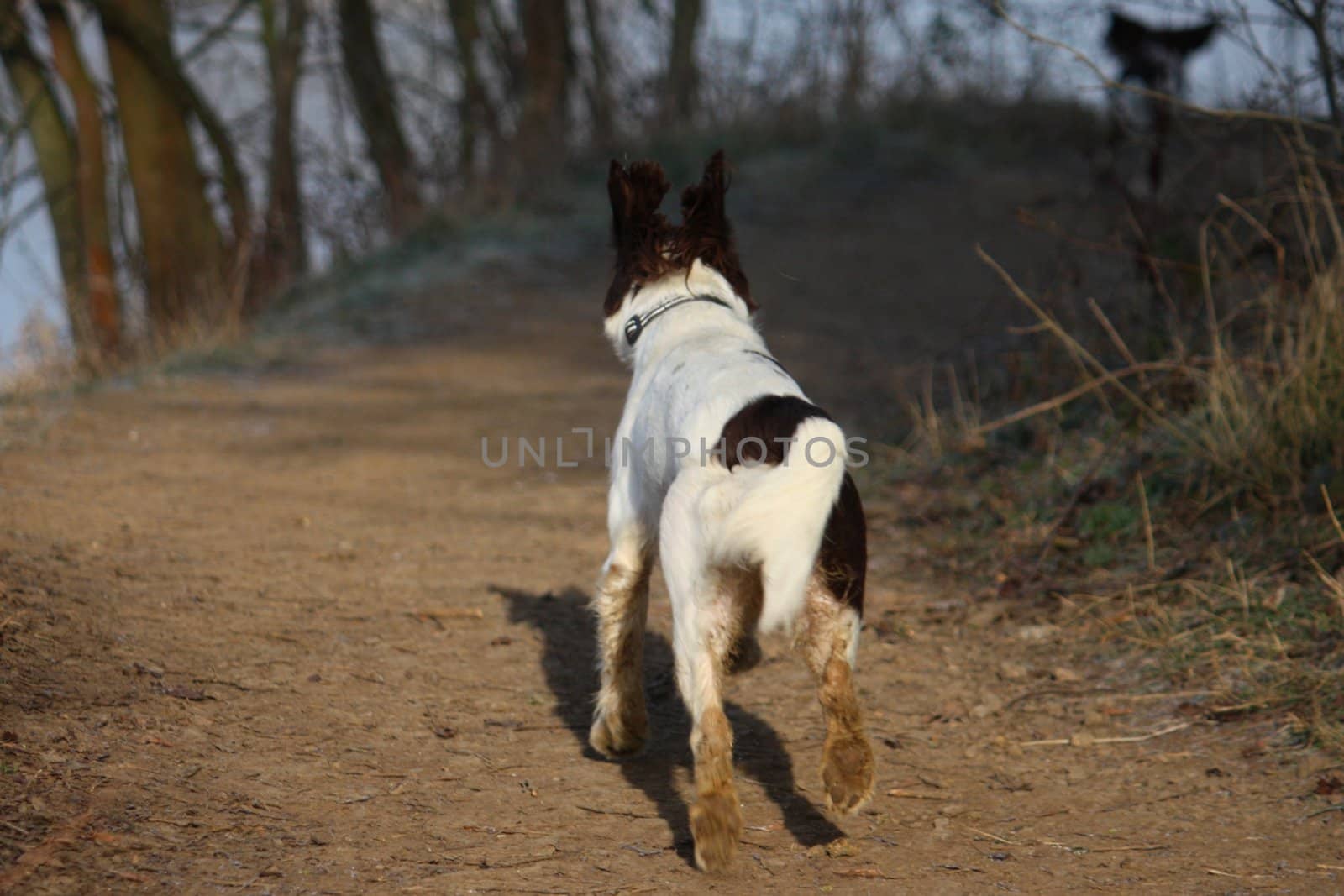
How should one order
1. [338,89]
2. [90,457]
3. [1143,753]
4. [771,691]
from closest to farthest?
1. [1143,753]
2. [771,691]
3. [90,457]
4. [338,89]

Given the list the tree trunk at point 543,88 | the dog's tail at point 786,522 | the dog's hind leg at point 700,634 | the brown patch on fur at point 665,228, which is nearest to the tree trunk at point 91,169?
the tree trunk at point 543,88

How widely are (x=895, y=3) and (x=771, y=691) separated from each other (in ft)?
47.9

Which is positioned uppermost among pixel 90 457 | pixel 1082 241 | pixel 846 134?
pixel 846 134

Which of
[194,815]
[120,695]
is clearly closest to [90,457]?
[120,695]

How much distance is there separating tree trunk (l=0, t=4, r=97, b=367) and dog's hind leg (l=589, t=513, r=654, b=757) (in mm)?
10735

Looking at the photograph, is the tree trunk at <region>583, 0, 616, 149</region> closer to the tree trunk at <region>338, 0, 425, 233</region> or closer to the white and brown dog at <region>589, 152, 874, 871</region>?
the tree trunk at <region>338, 0, 425, 233</region>

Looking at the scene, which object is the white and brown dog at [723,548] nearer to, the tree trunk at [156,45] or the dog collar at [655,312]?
the dog collar at [655,312]

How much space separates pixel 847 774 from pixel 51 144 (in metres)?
13.5

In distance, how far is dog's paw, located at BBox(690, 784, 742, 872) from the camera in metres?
2.88

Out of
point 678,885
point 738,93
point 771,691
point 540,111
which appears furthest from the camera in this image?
point 738,93

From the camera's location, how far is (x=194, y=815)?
2.98m

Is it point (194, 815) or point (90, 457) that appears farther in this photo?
point (90, 457)

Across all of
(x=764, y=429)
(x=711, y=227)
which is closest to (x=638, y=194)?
(x=711, y=227)

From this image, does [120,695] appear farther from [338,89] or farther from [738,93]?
[338,89]
